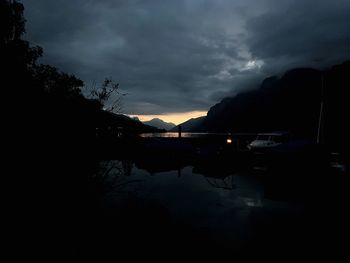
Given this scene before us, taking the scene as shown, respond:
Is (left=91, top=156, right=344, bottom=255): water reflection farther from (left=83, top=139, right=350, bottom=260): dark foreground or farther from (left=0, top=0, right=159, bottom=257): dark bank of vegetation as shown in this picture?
(left=0, top=0, right=159, bottom=257): dark bank of vegetation

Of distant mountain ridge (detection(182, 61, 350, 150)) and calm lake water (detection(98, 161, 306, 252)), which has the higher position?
distant mountain ridge (detection(182, 61, 350, 150))

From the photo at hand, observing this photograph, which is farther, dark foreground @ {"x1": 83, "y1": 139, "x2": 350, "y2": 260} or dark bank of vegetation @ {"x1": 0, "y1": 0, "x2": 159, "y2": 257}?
dark foreground @ {"x1": 83, "y1": 139, "x2": 350, "y2": 260}

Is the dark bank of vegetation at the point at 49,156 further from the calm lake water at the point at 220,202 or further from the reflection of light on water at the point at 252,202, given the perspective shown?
the reflection of light on water at the point at 252,202

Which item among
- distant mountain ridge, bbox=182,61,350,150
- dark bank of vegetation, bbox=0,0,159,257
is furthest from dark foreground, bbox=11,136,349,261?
distant mountain ridge, bbox=182,61,350,150

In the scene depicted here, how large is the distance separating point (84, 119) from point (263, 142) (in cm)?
2415

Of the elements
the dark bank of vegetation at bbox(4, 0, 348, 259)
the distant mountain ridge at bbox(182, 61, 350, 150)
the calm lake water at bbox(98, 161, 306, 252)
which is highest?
the distant mountain ridge at bbox(182, 61, 350, 150)

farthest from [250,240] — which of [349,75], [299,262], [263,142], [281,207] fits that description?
[349,75]

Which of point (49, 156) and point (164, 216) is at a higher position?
point (49, 156)

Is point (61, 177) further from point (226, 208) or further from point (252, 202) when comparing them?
point (252, 202)

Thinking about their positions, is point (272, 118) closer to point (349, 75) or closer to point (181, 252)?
point (349, 75)

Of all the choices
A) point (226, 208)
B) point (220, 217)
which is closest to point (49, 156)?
point (220, 217)

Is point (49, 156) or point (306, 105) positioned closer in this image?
point (49, 156)

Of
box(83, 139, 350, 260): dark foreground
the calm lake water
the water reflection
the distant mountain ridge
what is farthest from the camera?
the distant mountain ridge

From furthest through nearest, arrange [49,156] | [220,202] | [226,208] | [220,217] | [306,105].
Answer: [306,105] < [220,202] < [226,208] < [220,217] < [49,156]
